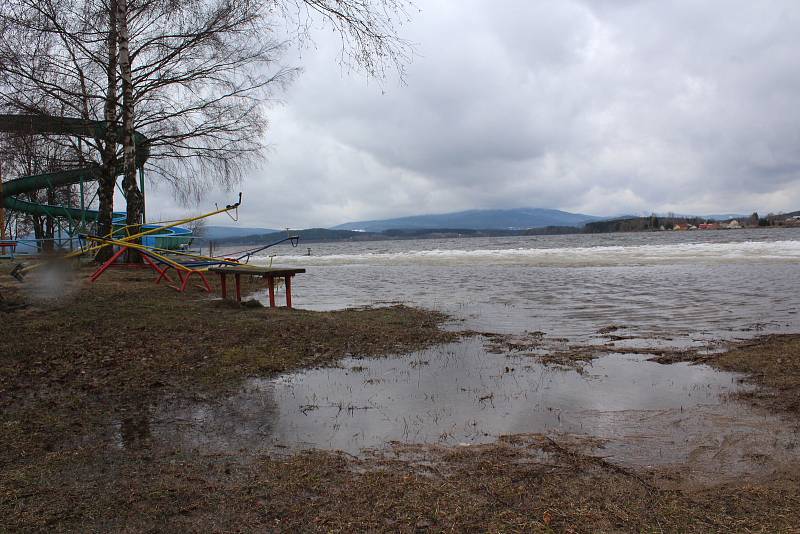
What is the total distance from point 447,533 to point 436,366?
3987 mm

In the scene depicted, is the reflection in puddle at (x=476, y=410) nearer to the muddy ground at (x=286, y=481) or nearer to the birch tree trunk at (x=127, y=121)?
the muddy ground at (x=286, y=481)

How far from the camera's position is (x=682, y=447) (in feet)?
13.0

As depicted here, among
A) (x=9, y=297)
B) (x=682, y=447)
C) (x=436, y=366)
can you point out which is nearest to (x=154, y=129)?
(x=9, y=297)

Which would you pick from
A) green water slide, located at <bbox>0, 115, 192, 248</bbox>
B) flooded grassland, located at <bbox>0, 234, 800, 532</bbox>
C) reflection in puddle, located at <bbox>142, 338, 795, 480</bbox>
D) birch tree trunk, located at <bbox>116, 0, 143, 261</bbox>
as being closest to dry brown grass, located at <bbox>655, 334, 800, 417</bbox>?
flooded grassland, located at <bbox>0, 234, 800, 532</bbox>

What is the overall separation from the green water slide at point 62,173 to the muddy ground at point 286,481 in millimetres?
10037

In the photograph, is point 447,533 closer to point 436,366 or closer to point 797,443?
point 797,443

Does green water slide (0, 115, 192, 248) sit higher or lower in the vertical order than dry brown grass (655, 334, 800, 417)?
higher

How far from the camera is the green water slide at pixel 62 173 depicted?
537 inches

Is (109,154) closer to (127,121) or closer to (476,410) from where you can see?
(127,121)

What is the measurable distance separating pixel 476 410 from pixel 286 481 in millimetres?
2173

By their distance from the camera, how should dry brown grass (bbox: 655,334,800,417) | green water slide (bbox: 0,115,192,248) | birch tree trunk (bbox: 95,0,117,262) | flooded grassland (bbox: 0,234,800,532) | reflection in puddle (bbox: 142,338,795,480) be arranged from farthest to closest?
birch tree trunk (bbox: 95,0,117,262)
green water slide (bbox: 0,115,192,248)
dry brown grass (bbox: 655,334,800,417)
reflection in puddle (bbox: 142,338,795,480)
flooded grassland (bbox: 0,234,800,532)

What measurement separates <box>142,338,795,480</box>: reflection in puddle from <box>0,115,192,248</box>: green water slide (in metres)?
12.0

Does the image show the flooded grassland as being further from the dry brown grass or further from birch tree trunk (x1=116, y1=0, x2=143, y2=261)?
birch tree trunk (x1=116, y1=0, x2=143, y2=261)

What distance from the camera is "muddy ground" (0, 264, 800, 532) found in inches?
111
